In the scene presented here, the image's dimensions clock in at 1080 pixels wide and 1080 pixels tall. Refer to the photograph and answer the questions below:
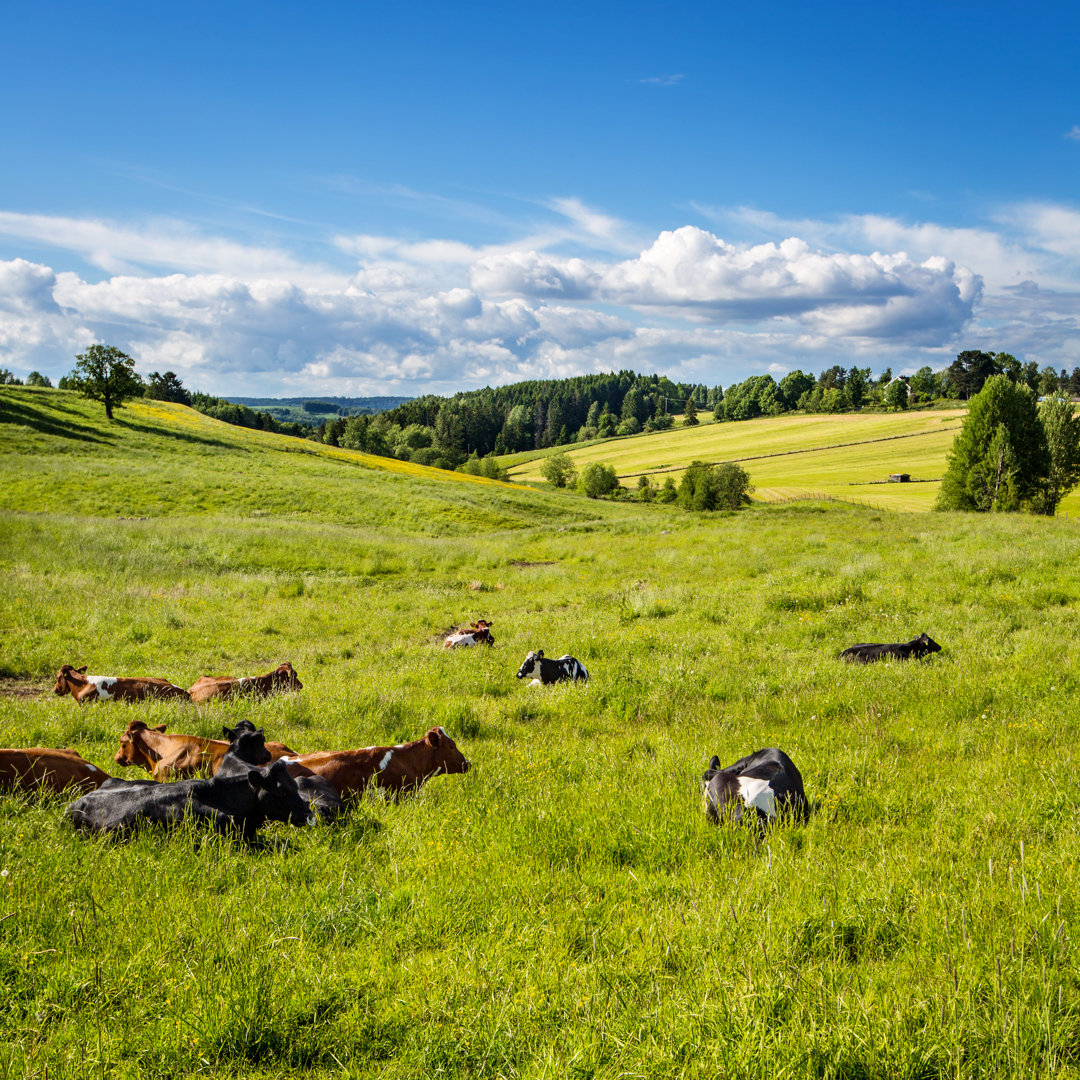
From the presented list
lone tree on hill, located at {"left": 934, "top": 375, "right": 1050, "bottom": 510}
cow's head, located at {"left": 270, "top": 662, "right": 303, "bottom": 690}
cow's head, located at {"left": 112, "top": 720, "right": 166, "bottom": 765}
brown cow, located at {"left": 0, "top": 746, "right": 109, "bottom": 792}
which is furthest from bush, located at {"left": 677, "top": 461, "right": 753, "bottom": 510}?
brown cow, located at {"left": 0, "top": 746, "right": 109, "bottom": 792}

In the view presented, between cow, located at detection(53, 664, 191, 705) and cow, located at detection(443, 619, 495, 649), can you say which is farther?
cow, located at detection(443, 619, 495, 649)

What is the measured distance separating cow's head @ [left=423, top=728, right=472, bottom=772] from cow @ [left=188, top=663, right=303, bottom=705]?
11.5 ft

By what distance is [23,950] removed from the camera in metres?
3.14

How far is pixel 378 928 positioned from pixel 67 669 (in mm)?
7374

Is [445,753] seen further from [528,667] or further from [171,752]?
[528,667]

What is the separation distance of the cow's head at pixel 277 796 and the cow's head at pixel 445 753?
52.5 inches

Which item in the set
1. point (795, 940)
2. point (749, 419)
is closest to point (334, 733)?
point (795, 940)

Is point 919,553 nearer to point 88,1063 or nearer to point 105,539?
point 88,1063

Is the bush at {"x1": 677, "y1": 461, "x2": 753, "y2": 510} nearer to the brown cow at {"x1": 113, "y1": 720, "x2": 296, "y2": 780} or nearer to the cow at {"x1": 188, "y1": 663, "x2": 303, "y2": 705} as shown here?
the cow at {"x1": 188, "y1": 663, "x2": 303, "y2": 705}

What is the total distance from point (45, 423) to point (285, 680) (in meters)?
59.6

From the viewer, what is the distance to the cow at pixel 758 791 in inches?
185

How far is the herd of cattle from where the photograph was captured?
4516mm

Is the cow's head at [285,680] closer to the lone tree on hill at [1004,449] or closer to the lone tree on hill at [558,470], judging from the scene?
the lone tree on hill at [1004,449]

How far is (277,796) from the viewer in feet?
15.3
